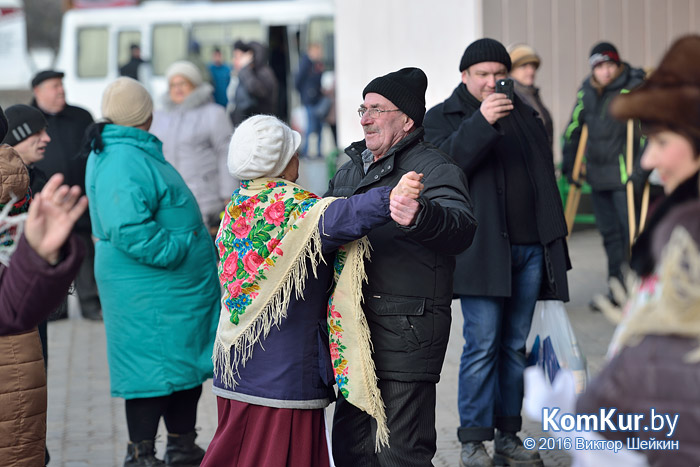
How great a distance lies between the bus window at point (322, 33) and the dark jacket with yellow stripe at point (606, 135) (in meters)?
15.4

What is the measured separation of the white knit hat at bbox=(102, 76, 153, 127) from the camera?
526 cm

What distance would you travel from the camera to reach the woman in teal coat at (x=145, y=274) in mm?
5059

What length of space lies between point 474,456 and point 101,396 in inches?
115

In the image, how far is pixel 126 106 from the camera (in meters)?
5.27

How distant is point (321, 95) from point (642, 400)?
18.7m

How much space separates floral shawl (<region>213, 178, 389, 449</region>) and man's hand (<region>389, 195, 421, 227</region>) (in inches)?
15.4

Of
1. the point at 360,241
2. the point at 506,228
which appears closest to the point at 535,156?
the point at 506,228

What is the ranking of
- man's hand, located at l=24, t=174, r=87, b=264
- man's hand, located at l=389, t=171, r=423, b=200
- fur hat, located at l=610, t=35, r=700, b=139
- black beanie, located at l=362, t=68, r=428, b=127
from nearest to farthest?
1. fur hat, located at l=610, t=35, r=700, b=139
2. man's hand, located at l=24, t=174, r=87, b=264
3. man's hand, located at l=389, t=171, r=423, b=200
4. black beanie, located at l=362, t=68, r=428, b=127

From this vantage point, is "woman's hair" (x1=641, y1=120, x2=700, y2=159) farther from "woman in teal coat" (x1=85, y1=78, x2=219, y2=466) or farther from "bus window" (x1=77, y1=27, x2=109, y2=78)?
"bus window" (x1=77, y1=27, x2=109, y2=78)

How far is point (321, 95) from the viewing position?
2077 centimetres

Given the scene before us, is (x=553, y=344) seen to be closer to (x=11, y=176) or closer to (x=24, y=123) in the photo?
(x=11, y=176)

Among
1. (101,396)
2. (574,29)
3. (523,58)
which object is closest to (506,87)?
(523,58)

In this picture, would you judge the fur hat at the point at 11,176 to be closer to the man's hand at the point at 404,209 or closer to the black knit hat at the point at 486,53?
the man's hand at the point at 404,209

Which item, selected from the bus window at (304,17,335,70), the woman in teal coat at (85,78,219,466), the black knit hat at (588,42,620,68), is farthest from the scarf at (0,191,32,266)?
the bus window at (304,17,335,70)
